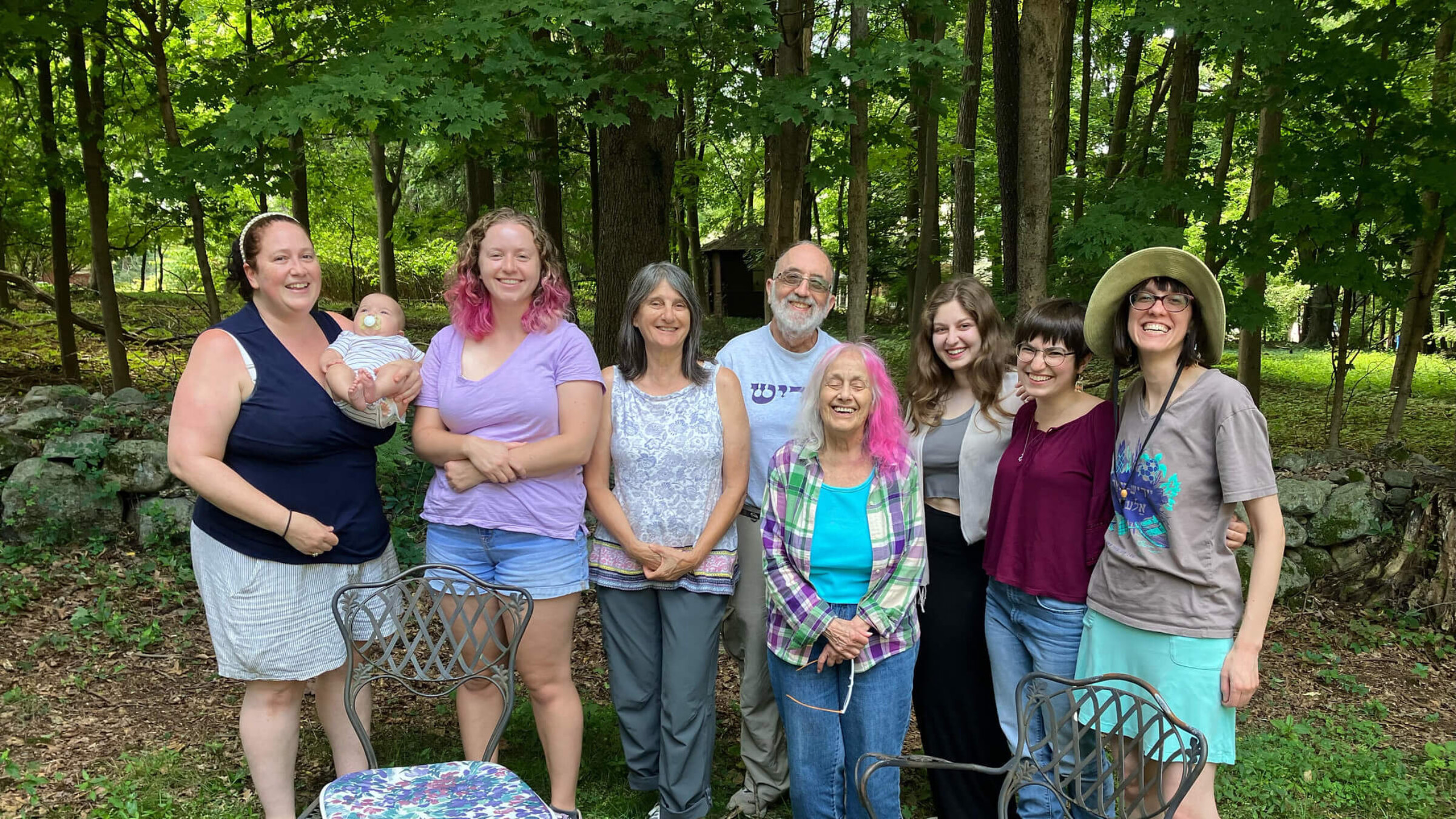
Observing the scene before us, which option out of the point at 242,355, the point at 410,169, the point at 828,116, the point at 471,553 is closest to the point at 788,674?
the point at 471,553

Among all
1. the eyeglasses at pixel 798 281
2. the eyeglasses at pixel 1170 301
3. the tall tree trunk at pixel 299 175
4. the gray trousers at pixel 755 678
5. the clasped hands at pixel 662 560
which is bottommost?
the gray trousers at pixel 755 678

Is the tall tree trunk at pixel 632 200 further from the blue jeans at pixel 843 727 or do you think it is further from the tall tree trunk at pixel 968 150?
the blue jeans at pixel 843 727

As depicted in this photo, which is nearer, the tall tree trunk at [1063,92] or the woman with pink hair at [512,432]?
the woman with pink hair at [512,432]

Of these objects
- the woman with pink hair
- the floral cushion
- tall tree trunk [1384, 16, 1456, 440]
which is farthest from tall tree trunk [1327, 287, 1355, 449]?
the floral cushion

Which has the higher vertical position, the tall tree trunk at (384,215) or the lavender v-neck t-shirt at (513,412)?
the tall tree trunk at (384,215)

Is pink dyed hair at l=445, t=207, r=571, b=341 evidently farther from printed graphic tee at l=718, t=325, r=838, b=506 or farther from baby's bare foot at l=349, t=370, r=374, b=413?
printed graphic tee at l=718, t=325, r=838, b=506

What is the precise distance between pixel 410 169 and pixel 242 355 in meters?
18.3

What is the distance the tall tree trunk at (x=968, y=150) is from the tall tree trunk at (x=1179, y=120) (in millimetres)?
1882

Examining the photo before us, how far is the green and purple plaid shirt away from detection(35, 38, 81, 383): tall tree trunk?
7.57 meters

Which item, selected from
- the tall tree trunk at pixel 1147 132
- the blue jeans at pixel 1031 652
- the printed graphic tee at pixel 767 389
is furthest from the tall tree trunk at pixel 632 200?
the tall tree trunk at pixel 1147 132

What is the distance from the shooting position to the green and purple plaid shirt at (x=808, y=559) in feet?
8.43

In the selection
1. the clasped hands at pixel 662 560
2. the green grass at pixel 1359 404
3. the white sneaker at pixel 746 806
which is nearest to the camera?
the clasped hands at pixel 662 560

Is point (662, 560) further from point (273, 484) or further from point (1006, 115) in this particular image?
point (1006, 115)

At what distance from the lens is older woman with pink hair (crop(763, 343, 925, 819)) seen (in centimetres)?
257
